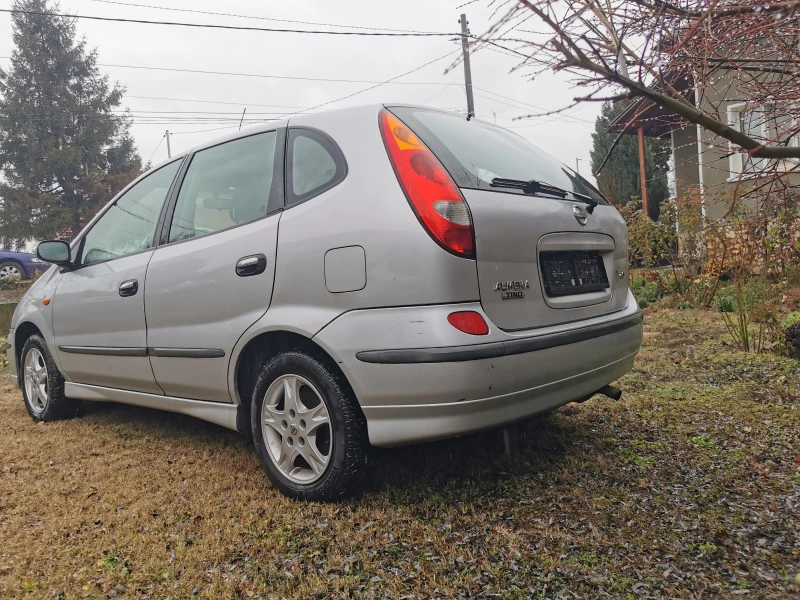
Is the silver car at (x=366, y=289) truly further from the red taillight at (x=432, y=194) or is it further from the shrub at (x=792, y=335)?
the shrub at (x=792, y=335)

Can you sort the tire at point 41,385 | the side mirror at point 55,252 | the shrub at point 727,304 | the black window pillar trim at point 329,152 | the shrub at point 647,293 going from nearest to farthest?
1. the black window pillar trim at point 329,152
2. the side mirror at point 55,252
3. the tire at point 41,385
4. the shrub at point 727,304
5. the shrub at point 647,293

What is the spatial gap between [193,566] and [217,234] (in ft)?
4.72

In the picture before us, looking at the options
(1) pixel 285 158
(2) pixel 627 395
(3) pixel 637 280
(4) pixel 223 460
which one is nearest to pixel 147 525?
(4) pixel 223 460

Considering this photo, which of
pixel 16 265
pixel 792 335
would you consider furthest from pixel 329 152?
pixel 16 265

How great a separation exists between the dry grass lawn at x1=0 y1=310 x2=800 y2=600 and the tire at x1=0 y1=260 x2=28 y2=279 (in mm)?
14570

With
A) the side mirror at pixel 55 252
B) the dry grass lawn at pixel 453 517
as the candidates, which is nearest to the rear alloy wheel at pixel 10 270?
the side mirror at pixel 55 252

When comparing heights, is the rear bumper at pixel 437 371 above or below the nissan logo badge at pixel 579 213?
below

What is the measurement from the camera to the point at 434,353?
2.06 m

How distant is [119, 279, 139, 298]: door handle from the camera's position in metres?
3.22

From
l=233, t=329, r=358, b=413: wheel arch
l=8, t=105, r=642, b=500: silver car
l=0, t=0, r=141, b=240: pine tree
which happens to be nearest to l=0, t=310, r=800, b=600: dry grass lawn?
l=8, t=105, r=642, b=500: silver car

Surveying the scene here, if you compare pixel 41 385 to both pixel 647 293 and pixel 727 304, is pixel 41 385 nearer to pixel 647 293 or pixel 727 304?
pixel 727 304

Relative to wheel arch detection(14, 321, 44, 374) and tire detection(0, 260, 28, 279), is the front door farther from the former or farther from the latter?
tire detection(0, 260, 28, 279)

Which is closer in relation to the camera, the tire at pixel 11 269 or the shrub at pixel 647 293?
the shrub at pixel 647 293

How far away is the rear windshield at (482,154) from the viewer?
2.31 metres
